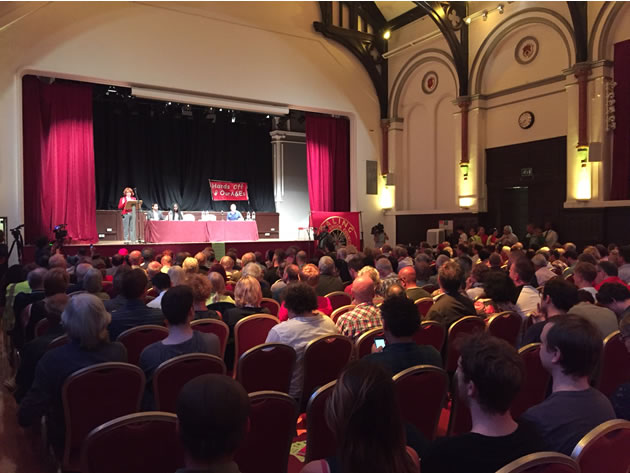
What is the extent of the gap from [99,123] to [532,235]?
1167 cm

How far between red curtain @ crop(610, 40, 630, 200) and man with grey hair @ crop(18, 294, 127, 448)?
A: 10.4m

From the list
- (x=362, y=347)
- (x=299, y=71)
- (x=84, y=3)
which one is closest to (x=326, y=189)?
(x=299, y=71)

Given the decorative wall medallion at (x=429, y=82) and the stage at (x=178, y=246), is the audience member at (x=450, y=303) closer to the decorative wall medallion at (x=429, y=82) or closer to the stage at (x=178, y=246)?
the stage at (x=178, y=246)

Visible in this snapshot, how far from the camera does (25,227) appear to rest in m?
10.5

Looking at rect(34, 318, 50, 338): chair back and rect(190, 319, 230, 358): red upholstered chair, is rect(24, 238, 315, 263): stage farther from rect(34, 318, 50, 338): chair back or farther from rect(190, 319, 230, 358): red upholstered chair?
rect(190, 319, 230, 358): red upholstered chair

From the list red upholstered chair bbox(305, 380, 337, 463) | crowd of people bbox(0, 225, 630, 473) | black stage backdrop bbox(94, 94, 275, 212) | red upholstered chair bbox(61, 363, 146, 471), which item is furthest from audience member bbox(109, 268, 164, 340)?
black stage backdrop bbox(94, 94, 275, 212)

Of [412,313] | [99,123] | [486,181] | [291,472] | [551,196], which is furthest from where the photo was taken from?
[99,123]

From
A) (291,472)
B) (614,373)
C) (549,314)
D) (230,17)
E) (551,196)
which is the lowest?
(291,472)

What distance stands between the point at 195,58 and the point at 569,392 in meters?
11.5

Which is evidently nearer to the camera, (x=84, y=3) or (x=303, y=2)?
(x=84, y=3)

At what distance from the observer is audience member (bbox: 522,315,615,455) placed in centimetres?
176

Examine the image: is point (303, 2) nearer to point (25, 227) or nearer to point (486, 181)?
point (486, 181)

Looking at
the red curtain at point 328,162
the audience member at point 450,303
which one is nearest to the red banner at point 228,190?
the red curtain at point 328,162

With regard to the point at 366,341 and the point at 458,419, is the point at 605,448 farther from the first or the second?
the point at 366,341
